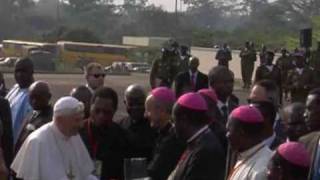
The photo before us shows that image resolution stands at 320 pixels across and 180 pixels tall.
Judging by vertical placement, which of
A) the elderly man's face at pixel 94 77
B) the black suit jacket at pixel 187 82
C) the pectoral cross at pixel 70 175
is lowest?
the black suit jacket at pixel 187 82

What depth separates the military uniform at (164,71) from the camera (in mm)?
16594

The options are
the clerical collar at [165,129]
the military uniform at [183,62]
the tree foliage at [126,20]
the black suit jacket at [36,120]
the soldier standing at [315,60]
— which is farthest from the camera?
the tree foliage at [126,20]

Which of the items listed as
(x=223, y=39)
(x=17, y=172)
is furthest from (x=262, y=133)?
(x=223, y=39)

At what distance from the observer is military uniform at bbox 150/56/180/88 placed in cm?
1659

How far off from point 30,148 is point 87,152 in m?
0.50

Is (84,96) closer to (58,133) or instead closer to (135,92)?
(135,92)

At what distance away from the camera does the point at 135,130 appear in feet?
25.9

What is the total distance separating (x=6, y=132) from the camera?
799cm

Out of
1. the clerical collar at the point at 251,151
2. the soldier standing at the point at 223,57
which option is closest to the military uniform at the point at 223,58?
the soldier standing at the point at 223,57

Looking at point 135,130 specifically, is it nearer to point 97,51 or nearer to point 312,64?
point 312,64

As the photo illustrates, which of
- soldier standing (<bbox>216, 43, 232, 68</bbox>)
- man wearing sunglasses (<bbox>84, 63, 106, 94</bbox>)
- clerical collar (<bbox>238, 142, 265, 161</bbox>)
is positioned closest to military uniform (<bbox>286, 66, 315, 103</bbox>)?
soldier standing (<bbox>216, 43, 232, 68</bbox>)

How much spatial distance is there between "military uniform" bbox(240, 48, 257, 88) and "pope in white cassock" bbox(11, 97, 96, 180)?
27007 mm

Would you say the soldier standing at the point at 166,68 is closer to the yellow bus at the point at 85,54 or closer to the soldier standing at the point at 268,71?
the soldier standing at the point at 268,71

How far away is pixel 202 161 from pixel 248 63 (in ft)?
92.9
